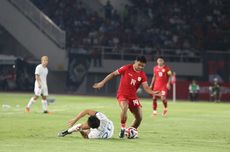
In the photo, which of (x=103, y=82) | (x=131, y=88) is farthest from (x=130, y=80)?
(x=103, y=82)

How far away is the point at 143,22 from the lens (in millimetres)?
64875

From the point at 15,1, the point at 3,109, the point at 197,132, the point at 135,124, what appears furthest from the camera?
the point at 15,1

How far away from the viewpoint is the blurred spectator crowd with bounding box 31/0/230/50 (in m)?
63.0

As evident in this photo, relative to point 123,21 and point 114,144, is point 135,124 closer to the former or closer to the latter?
point 114,144

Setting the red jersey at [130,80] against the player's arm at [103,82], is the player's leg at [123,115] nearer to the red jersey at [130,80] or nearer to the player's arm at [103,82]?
A: the red jersey at [130,80]

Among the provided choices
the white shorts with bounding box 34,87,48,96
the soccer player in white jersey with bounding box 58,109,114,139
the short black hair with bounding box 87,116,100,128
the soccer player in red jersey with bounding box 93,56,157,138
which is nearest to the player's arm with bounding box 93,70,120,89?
the soccer player in red jersey with bounding box 93,56,157,138

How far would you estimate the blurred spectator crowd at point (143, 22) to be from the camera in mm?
63000

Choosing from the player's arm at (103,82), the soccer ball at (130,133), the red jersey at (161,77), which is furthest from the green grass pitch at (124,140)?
the red jersey at (161,77)

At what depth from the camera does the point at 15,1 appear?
60250 mm

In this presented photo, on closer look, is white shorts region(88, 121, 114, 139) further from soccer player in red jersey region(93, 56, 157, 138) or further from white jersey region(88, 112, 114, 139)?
soccer player in red jersey region(93, 56, 157, 138)

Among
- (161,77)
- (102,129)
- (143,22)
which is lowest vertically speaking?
(102,129)

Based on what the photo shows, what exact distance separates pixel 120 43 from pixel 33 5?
25.5ft

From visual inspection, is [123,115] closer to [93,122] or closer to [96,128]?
[96,128]

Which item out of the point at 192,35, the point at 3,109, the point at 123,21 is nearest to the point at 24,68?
the point at 123,21
